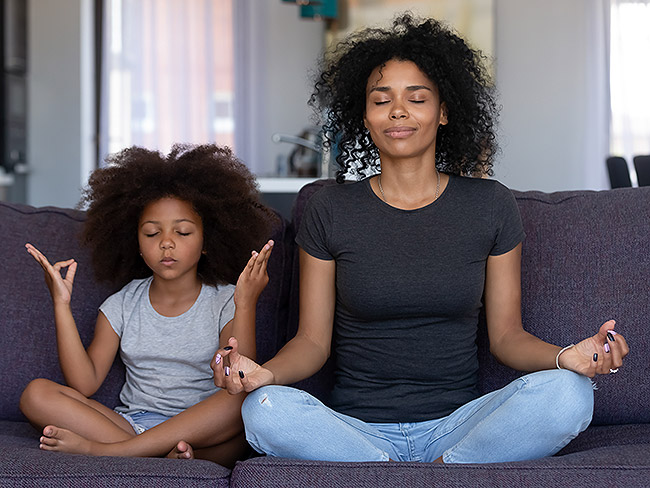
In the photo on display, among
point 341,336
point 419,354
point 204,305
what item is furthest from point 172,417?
point 419,354

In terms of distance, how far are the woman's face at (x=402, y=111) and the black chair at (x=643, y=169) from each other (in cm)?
129

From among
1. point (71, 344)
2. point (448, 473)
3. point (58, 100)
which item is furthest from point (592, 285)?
point (58, 100)

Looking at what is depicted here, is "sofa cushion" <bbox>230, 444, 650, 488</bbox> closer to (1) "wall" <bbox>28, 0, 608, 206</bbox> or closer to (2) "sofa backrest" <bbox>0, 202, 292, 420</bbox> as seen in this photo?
(2) "sofa backrest" <bbox>0, 202, 292, 420</bbox>

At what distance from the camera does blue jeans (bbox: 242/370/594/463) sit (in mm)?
1326

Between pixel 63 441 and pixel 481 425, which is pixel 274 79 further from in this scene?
pixel 481 425

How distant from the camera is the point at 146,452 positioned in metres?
1.57

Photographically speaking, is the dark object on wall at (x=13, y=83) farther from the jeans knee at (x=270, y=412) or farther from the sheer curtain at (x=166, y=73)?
the jeans knee at (x=270, y=412)

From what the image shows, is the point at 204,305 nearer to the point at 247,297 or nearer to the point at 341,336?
the point at 247,297

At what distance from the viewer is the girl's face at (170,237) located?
5.74ft

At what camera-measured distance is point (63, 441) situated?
1.53 meters

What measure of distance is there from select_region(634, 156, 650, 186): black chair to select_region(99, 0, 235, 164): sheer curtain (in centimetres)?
345

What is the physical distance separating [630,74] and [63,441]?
4445mm

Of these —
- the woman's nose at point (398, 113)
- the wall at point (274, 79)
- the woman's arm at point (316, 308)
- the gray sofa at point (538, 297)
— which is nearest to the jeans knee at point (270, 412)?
the gray sofa at point (538, 297)

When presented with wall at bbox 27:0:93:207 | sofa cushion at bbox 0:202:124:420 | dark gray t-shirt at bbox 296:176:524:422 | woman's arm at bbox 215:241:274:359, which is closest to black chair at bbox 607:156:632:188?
dark gray t-shirt at bbox 296:176:524:422
